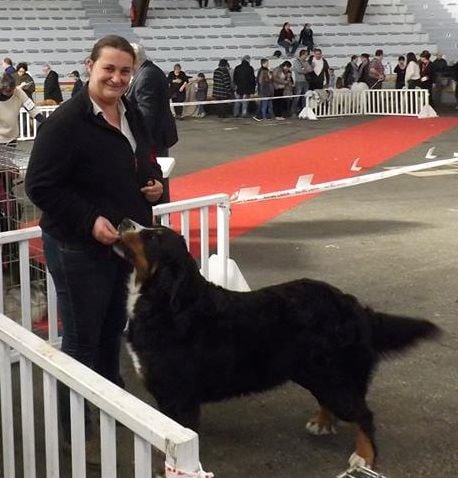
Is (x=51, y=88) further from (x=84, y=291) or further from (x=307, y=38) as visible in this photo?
(x=84, y=291)

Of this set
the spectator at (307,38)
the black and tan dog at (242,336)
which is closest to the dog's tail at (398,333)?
the black and tan dog at (242,336)

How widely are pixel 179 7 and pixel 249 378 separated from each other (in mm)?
27384

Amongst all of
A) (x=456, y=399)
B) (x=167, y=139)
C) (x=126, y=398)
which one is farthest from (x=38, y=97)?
(x=126, y=398)

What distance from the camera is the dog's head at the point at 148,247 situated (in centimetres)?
291

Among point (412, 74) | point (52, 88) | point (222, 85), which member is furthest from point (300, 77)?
point (52, 88)

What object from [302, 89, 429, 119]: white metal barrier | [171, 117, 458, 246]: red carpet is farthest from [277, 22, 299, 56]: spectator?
[171, 117, 458, 246]: red carpet

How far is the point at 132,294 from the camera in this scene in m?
3.04

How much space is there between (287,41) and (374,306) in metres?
21.9

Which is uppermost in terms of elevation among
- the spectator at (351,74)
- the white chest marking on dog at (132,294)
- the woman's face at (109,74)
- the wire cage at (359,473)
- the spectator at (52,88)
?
the spectator at (351,74)

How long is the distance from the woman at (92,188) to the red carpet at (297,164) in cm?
454

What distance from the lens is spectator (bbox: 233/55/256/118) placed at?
71.4ft

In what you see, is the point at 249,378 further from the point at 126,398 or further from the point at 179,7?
the point at 179,7

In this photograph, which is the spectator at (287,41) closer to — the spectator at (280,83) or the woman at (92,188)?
the spectator at (280,83)

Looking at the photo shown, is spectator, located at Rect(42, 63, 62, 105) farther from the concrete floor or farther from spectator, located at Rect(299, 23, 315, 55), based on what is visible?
spectator, located at Rect(299, 23, 315, 55)
